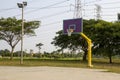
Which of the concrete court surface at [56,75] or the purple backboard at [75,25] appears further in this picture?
the purple backboard at [75,25]

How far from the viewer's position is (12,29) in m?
65.9

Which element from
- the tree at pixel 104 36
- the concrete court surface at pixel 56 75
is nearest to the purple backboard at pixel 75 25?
the concrete court surface at pixel 56 75

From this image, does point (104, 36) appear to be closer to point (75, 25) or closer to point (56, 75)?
point (75, 25)

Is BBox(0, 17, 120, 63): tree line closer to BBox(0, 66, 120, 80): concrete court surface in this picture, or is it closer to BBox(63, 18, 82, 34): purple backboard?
BBox(63, 18, 82, 34): purple backboard

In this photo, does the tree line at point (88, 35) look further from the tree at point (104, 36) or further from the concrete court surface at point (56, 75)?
the concrete court surface at point (56, 75)

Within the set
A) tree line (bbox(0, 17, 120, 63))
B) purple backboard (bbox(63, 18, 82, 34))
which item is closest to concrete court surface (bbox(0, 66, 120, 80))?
purple backboard (bbox(63, 18, 82, 34))

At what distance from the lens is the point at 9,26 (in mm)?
67250

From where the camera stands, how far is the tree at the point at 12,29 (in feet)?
216

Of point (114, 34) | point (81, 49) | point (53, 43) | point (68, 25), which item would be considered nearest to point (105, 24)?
point (114, 34)

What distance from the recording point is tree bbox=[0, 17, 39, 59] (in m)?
65.8

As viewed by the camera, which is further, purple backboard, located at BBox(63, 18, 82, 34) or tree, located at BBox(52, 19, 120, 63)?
tree, located at BBox(52, 19, 120, 63)

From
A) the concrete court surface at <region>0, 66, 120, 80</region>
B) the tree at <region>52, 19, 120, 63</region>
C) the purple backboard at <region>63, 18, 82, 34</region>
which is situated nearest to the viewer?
the concrete court surface at <region>0, 66, 120, 80</region>

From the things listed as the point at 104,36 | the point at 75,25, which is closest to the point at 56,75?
the point at 75,25

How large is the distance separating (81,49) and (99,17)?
7.03 m
